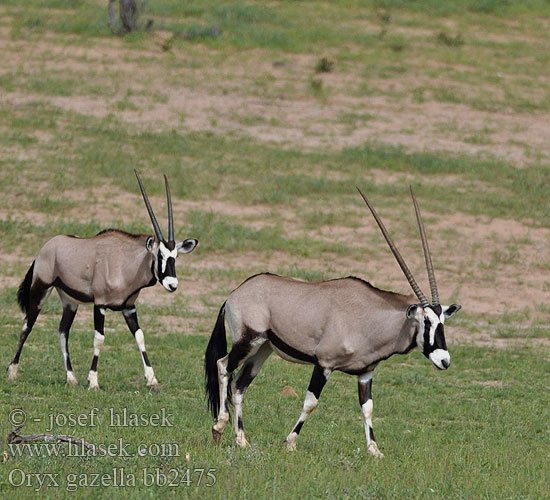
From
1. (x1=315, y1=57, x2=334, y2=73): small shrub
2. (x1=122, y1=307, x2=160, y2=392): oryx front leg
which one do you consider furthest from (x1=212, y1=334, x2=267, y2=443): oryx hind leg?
(x1=315, y1=57, x2=334, y2=73): small shrub

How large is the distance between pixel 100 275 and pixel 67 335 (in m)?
0.82

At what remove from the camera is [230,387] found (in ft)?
29.6

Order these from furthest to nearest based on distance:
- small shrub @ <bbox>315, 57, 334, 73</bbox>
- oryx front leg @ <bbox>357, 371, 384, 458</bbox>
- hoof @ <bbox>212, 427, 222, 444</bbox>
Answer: small shrub @ <bbox>315, 57, 334, 73</bbox> < hoof @ <bbox>212, 427, 222, 444</bbox> < oryx front leg @ <bbox>357, 371, 384, 458</bbox>

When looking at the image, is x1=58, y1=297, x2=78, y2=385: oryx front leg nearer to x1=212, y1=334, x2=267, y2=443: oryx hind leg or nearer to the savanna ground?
the savanna ground

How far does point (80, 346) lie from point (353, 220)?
7.97 meters

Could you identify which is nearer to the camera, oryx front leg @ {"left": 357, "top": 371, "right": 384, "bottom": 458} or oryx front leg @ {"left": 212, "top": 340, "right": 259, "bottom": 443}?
oryx front leg @ {"left": 357, "top": 371, "right": 384, "bottom": 458}

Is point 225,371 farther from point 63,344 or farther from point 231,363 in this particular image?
point 63,344

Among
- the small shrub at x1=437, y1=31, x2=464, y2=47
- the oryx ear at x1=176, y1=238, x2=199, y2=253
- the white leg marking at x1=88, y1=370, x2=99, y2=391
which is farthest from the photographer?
the small shrub at x1=437, y1=31, x2=464, y2=47

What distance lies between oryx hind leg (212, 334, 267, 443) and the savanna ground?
0.16 meters

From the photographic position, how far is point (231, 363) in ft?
28.6

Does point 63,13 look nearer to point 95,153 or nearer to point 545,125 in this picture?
point 95,153

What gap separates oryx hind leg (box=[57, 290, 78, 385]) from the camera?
11.2 metres

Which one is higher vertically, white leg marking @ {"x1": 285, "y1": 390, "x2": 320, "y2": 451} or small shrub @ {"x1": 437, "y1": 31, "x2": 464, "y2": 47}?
white leg marking @ {"x1": 285, "y1": 390, "x2": 320, "y2": 451}

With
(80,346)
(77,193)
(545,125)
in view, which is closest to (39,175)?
(77,193)
